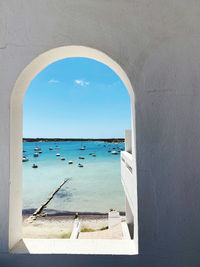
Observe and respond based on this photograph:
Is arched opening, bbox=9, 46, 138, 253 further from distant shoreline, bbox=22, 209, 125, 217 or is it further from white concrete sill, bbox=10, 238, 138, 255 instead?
distant shoreline, bbox=22, 209, 125, 217

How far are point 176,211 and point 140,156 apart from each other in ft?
1.89

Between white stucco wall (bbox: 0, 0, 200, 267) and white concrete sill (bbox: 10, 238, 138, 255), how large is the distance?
217 mm

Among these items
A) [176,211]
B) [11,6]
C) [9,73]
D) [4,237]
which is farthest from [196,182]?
[11,6]

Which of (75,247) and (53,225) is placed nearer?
(75,247)

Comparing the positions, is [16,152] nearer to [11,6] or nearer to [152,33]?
[11,6]

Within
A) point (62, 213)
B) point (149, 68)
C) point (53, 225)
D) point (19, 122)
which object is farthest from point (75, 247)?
point (62, 213)

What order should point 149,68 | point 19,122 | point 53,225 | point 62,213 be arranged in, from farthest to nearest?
point 62,213 → point 53,225 → point 19,122 → point 149,68

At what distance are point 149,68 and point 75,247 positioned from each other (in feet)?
5.93

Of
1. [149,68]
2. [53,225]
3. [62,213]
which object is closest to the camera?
[149,68]

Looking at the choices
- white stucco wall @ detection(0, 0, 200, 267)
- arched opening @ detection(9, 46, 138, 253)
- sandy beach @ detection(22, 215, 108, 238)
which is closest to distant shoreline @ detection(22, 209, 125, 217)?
sandy beach @ detection(22, 215, 108, 238)

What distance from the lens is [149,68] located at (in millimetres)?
1526

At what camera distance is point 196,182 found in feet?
4.86

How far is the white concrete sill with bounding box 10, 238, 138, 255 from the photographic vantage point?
145 centimetres

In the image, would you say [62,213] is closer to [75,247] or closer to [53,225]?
[53,225]
